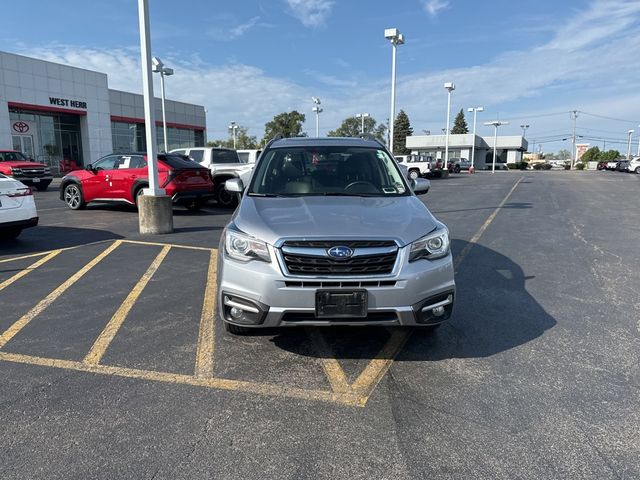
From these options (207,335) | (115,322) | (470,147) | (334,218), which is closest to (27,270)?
(115,322)

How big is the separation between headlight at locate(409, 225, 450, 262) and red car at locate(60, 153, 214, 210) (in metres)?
9.12

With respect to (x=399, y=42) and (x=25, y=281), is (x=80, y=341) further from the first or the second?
(x=399, y=42)

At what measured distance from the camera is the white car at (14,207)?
763cm

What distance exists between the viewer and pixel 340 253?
10.8 ft

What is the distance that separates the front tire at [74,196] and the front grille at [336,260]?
38.3 ft

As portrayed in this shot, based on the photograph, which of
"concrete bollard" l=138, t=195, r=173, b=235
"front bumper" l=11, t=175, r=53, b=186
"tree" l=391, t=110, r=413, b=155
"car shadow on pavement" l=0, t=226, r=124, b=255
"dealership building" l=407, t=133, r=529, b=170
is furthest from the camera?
"tree" l=391, t=110, r=413, b=155

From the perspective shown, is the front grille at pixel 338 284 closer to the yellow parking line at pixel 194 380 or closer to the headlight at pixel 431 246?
the headlight at pixel 431 246

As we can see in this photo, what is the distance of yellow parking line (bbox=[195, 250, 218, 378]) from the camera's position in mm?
3637

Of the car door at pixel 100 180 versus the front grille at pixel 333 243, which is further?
the car door at pixel 100 180

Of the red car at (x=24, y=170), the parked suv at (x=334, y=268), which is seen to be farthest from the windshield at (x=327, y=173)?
the red car at (x=24, y=170)

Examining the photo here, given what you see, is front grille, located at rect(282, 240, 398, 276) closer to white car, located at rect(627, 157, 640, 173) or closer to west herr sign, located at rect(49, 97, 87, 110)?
west herr sign, located at rect(49, 97, 87, 110)

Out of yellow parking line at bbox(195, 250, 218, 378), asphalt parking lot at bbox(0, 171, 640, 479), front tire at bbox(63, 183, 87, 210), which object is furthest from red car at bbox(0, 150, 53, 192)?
yellow parking line at bbox(195, 250, 218, 378)

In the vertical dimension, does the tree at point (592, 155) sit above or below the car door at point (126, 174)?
above

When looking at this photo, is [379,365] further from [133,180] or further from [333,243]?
[133,180]
